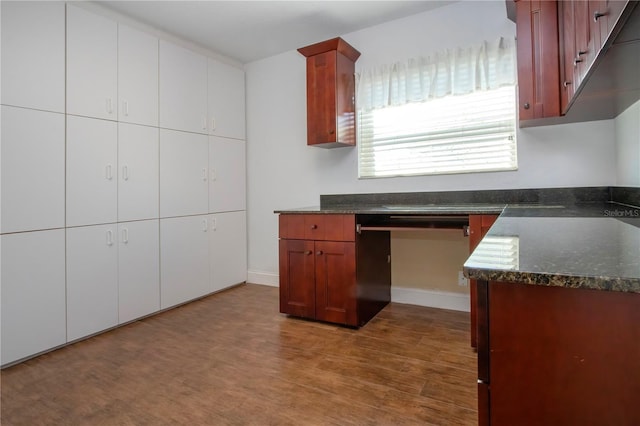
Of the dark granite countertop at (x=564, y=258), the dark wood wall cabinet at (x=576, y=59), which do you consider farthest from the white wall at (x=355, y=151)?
the dark granite countertop at (x=564, y=258)

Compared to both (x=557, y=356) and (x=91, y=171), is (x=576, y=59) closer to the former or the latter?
(x=557, y=356)

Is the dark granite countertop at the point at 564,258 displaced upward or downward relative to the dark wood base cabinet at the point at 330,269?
upward

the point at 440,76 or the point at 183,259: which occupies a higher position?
the point at 440,76

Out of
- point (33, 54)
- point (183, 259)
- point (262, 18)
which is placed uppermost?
point (262, 18)

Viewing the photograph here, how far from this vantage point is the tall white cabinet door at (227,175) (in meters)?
3.68

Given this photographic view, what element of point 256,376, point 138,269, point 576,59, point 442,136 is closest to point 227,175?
point 138,269

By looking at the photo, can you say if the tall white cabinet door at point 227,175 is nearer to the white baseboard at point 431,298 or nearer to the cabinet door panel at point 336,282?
the cabinet door panel at point 336,282

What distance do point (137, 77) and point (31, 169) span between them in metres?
1.15

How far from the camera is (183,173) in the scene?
3352 millimetres

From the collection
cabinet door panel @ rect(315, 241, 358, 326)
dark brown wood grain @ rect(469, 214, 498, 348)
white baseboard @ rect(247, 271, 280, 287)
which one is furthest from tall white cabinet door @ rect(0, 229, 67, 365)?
dark brown wood grain @ rect(469, 214, 498, 348)

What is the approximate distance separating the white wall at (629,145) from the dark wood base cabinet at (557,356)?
5.80ft

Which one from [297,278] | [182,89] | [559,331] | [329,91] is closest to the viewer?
[559,331]

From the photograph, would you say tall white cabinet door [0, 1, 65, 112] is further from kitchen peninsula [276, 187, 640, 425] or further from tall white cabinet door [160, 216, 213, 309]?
kitchen peninsula [276, 187, 640, 425]

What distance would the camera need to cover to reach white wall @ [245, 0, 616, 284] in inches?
99.5
